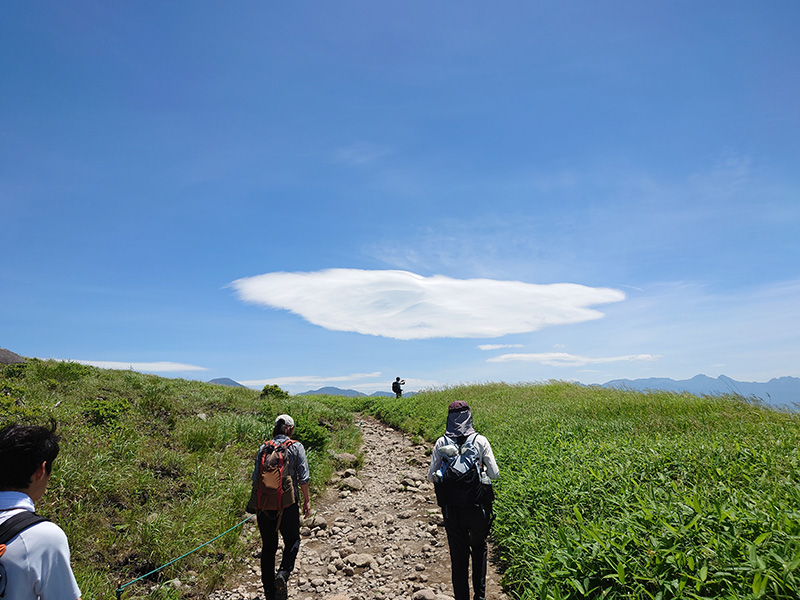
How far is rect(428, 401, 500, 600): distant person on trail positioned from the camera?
520cm

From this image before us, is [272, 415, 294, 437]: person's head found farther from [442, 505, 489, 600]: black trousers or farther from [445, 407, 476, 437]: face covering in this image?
[442, 505, 489, 600]: black trousers

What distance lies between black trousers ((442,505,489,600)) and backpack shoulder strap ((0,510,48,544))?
13.8 feet

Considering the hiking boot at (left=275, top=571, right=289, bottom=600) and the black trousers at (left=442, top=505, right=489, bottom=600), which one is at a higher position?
the black trousers at (left=442, top=505, right=489, bottom=600)

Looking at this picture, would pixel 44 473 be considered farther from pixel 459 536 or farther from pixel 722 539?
pixel 722 539

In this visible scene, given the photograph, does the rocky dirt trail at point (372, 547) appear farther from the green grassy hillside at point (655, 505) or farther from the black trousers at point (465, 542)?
the green grassy hillside at point (655, 505)

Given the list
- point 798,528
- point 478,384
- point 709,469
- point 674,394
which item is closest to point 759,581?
point 798,528

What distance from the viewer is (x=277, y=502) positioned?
586 cm

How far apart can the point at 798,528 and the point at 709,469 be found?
263 cm

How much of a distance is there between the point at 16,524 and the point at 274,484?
3656mm

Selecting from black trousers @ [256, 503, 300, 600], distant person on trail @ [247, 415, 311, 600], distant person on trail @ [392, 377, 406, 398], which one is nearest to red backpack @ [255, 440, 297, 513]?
distant person on trail @ [247, 415, 311, 600]

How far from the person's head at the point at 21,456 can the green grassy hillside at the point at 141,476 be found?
12.8 feet

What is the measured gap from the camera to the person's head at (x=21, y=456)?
272cm

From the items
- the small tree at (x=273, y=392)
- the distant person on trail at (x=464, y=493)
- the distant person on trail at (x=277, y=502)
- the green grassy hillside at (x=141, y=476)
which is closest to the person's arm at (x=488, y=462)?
the distant person on trail at (x=464, y=493)

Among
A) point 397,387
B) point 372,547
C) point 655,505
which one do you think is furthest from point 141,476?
point 397,387
